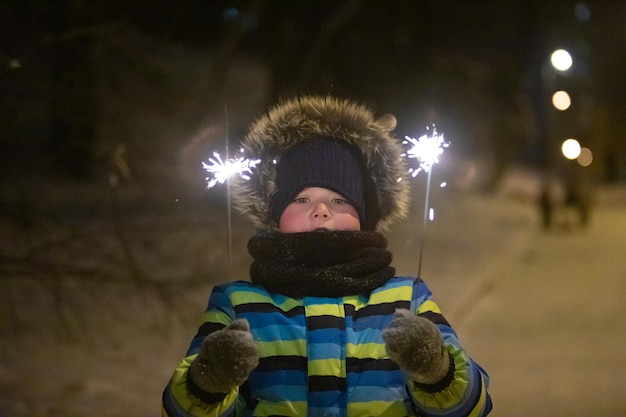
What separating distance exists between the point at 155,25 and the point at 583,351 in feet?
15.1

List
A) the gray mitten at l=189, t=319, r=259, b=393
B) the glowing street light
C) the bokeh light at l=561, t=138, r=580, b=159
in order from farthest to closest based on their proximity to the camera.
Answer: the bokeh light at l=561, t=138, r=580, b=159, the glowing street light, the gray mitten at l=189, t=319, r=259, b=393

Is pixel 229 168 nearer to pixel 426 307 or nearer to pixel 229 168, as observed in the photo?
pixel 229 168

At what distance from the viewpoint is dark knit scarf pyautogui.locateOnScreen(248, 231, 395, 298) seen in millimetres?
2416

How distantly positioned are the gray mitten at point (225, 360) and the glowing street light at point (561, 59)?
10.1m

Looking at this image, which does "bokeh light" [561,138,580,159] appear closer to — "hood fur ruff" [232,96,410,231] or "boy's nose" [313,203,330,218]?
"hood fur ruff" [232,96,410,231]

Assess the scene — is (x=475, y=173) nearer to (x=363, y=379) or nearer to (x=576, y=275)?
(x=576, y=275)

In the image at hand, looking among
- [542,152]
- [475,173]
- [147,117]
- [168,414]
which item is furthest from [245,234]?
[542,152]

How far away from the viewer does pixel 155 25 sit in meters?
6.69

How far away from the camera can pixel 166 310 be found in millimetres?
6141

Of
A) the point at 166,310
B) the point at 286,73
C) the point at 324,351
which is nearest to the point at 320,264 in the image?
the point at 324,351

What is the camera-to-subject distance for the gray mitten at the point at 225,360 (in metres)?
2.12

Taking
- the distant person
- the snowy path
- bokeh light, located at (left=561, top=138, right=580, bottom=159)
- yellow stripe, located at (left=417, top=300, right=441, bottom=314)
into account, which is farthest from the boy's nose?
bokeh light, located at (left=561, top=138, right=580, bottom=159)

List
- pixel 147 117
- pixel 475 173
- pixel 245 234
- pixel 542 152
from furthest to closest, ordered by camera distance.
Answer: pixel 542 152
pixel 475 173
pixel 245 234
pixel 147 117

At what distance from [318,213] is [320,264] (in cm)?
20
